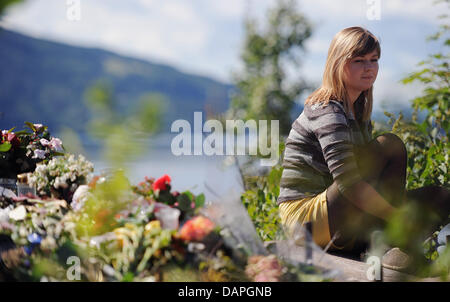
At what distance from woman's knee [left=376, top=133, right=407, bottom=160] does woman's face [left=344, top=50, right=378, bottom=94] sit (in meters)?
0.27

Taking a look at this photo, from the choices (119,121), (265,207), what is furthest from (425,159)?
(119,121)

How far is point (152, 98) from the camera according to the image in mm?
604

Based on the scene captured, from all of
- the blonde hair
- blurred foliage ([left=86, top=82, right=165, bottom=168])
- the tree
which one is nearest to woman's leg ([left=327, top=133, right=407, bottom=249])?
the blonde hair

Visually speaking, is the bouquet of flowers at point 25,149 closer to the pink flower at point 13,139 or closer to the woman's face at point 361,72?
the pink flower at point 13,139

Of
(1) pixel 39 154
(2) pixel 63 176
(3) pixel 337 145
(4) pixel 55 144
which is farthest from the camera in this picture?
(4) pixel 55 144

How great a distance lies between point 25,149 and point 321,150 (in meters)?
1.76

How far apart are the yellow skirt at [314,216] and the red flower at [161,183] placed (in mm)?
584

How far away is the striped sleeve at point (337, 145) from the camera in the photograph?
194cm

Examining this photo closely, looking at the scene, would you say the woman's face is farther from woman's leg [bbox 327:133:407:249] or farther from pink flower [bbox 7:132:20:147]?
pink flower [bbox 7:132:20:147]

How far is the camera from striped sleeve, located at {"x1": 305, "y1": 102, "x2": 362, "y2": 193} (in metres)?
1.94

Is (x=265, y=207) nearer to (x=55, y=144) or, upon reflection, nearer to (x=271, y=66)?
(x=55, y=144)

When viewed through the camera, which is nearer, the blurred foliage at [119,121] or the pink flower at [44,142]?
the blurred foliage at [119,121]

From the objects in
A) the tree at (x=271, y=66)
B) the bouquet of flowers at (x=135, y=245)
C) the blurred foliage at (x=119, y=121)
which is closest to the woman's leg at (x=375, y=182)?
the bouquet of flowers at (x=135, y=245)

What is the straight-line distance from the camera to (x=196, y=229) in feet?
5.21
